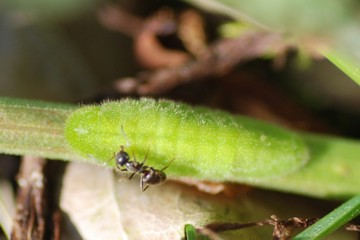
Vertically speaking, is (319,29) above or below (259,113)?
below

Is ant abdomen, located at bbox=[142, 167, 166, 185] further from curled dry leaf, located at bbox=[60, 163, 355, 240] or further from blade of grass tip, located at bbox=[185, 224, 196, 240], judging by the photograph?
blade of grass tip, located at bbox=[185, 224, 196, 240]

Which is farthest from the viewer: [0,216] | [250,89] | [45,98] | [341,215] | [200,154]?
[250,89]

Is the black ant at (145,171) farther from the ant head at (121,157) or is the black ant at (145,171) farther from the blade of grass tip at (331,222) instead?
the blade of grass tip at (331,222)

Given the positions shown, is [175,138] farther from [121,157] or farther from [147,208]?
[147,208]

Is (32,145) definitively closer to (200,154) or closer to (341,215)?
(200,154)

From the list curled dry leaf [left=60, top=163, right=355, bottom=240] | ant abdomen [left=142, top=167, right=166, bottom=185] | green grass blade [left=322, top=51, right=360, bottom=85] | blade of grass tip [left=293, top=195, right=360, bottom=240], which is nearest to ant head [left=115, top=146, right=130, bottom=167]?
ant abdomen [left=142, top=167, right=166, bottom=185]

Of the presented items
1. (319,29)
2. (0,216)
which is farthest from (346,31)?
(0,216)

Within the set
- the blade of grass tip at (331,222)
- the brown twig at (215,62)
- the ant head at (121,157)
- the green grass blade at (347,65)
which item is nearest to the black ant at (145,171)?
the ant head at (121,157)
